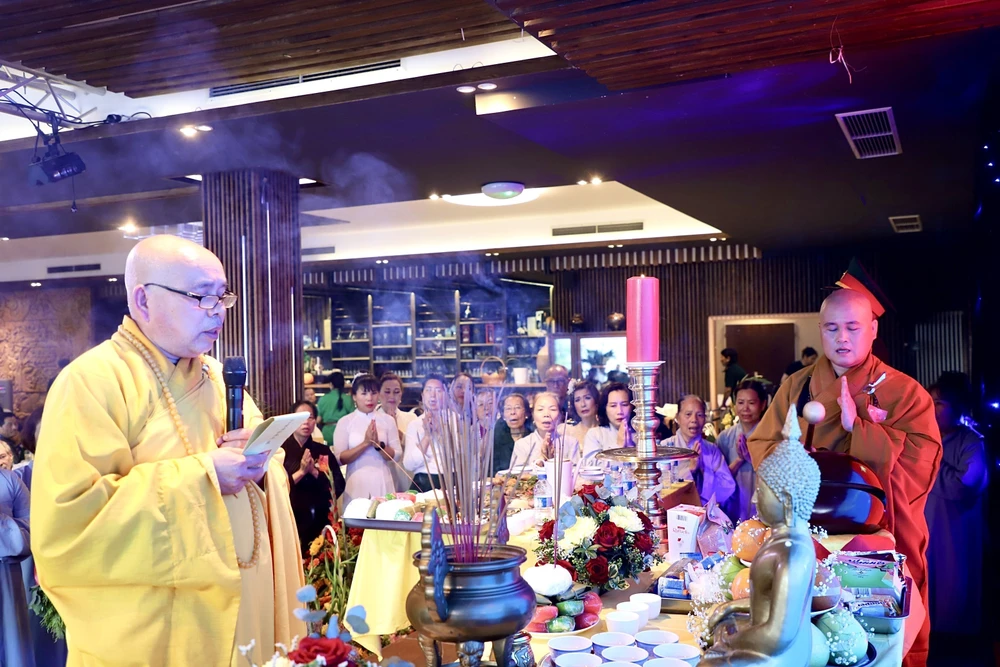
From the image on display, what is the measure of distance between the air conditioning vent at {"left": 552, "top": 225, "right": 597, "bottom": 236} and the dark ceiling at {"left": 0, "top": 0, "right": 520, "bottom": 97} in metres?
5.69

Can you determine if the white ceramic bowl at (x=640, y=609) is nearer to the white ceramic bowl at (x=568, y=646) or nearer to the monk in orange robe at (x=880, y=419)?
the white ceramic bowl at (x=568, y=646)

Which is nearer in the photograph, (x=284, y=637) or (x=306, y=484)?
(x=284, y=637)

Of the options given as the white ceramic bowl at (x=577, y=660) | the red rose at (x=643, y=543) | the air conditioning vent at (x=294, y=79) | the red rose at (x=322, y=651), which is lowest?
the white ceramic bowl at (x=577, y=660)

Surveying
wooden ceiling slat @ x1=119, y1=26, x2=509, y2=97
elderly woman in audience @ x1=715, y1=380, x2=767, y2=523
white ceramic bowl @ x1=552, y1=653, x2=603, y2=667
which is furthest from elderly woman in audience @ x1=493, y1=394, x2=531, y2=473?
white ceramic bowl @ x1=552, y1=653, x2=603, y2=667

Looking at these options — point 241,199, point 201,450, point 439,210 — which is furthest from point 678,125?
point 439,210

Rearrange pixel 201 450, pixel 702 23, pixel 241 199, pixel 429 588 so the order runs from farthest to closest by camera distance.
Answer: pixel 241 199, pixel 702 23, pixel 201 450, pixel 429 588

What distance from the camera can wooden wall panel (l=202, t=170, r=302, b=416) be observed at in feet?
17.9

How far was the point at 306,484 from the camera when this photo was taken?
205 inches

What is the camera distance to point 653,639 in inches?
67.2

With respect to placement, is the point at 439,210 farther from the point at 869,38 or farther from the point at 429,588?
the point at 429,588

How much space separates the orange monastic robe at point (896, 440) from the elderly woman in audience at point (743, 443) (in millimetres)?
2092

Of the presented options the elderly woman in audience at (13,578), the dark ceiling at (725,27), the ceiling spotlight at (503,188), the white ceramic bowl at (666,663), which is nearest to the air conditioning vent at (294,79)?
the dark ceiling at (725,27)

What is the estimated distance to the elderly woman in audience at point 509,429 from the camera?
16.7 ft

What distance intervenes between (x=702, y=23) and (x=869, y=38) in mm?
659
